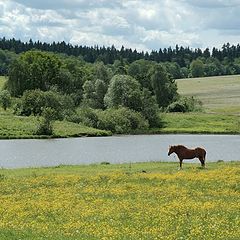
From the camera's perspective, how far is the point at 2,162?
61625 mm

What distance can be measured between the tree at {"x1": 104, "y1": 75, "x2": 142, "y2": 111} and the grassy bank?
3451 inches

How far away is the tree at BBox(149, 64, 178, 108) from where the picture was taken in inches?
5846

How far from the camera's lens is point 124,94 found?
130 metres

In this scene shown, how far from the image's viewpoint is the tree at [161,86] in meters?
148

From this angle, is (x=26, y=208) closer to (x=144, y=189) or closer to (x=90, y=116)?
(x=144, y=189)

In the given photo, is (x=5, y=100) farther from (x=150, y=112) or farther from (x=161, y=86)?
(x=161, y=86)

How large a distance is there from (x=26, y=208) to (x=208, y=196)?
9.46 meters

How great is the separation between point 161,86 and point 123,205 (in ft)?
406

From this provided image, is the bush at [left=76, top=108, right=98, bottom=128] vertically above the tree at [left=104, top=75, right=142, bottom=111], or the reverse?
the tree at [left=104, top=75, right=142, bottom=111]

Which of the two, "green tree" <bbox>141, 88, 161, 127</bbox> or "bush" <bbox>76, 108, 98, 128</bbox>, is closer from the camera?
"bush" <bbox>76, 108, 98, 128</bbox>

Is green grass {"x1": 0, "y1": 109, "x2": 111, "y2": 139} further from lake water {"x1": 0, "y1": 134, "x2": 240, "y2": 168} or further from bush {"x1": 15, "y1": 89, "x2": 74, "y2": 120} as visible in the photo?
lake water {"x1": 0, "y1": 134, "x2": 240, "y2": 168}

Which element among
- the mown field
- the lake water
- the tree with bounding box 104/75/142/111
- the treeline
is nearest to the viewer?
the lake water

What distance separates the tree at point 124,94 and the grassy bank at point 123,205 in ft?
288

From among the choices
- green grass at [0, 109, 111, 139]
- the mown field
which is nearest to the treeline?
green grass at [0, 109, 111, 139]
